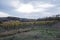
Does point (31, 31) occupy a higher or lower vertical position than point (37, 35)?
higher

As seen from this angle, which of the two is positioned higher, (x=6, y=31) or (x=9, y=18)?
(x=9, y=18)

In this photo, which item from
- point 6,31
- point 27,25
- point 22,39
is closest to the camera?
point 22,39

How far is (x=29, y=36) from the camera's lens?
6789 mm

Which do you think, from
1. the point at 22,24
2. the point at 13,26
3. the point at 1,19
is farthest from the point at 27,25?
the point at 1,19

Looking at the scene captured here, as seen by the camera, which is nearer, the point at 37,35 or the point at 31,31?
the point at 37,35

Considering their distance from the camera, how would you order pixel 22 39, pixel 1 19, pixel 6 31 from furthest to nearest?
pixel 1 19 < pixel 6 31 < pixel 22 39

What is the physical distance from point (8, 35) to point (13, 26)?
2.27 feet

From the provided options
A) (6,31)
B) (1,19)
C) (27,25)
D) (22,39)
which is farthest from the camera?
(27,25)

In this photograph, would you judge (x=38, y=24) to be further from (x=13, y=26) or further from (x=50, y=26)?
(x=13, y=26)

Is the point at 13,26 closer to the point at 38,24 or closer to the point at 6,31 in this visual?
the point at 6,31

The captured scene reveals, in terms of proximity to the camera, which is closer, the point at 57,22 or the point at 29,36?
the point at 29,36

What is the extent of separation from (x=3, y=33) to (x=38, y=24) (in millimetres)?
2126

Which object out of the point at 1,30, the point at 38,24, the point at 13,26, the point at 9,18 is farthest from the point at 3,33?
the point at 38,24

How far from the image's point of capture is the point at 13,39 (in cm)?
639
